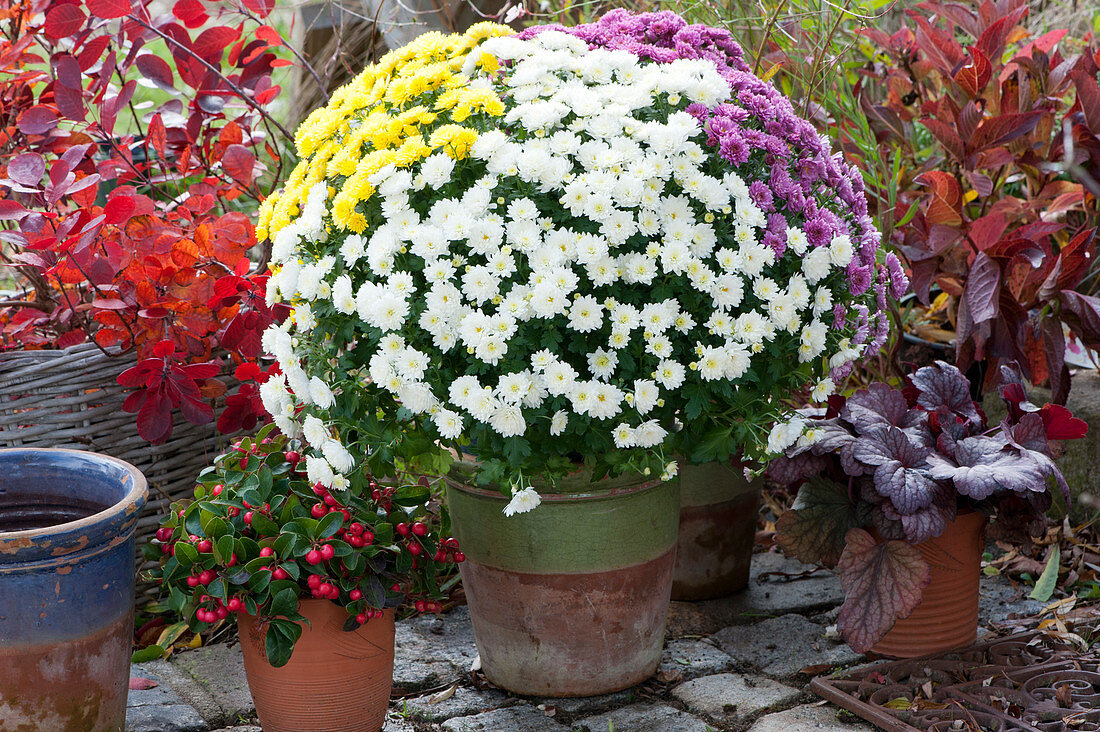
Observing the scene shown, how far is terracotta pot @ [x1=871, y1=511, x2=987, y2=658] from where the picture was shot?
6.64 feet

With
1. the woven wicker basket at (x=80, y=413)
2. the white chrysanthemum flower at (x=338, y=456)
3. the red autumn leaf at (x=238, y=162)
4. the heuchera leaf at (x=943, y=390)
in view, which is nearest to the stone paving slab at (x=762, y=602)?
the heuchera leaf at (x=943, y=390)

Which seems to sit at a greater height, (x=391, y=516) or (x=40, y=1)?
(x=40, y=1)

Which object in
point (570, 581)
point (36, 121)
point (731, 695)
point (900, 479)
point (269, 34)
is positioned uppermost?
point (269, 34)

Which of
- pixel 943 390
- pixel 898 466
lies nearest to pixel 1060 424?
pixel 943 390

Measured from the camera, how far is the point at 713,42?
2.16 m

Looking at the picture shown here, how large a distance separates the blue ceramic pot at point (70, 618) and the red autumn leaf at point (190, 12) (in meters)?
1.11

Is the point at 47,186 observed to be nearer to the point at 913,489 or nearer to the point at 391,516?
the point at 391,516

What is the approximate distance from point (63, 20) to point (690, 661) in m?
1.99

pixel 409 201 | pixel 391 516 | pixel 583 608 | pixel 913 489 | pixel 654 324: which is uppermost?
pixel 409 201

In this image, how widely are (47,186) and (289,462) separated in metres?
0.84

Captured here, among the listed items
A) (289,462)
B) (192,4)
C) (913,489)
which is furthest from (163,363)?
(913,489)

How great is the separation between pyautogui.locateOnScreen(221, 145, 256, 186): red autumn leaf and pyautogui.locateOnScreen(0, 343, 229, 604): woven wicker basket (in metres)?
0.50

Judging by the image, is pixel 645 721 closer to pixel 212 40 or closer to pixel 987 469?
pixel 987 469

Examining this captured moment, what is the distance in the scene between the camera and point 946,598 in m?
2.05
